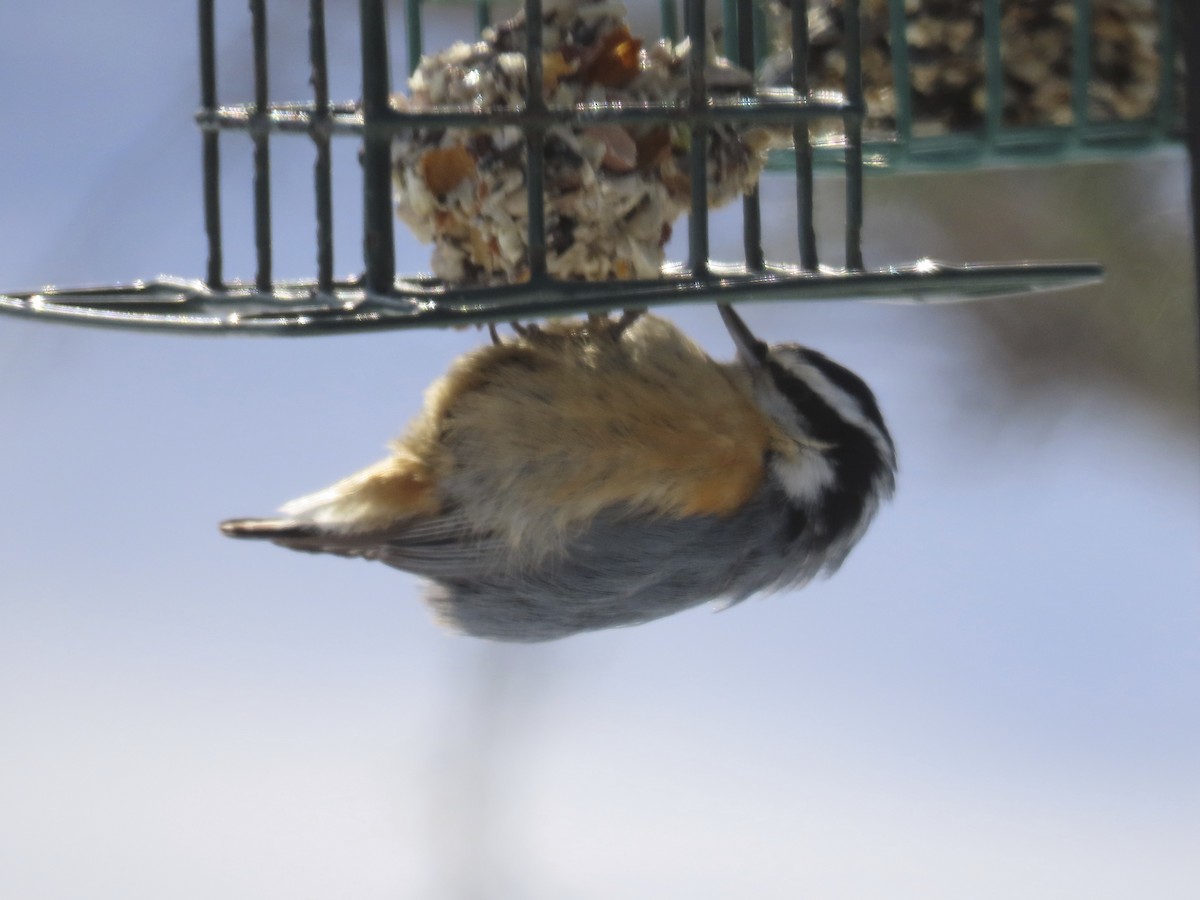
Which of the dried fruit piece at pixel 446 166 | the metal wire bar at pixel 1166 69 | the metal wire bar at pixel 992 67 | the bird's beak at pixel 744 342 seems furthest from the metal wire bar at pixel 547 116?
the metal wire bar at pixel 1166 69

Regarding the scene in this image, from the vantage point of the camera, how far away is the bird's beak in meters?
3.10

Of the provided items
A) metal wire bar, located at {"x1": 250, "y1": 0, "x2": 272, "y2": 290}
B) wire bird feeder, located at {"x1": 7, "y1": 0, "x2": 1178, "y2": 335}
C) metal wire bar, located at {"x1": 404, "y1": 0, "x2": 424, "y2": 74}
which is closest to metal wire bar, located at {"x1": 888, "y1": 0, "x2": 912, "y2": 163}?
wire bird feeder, located at {"x1": 7, "y1": 0, "x2": 1178, "y2": 335}

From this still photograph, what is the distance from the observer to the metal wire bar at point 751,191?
2833 millimetres

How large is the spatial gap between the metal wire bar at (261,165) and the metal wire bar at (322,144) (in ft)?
0.45

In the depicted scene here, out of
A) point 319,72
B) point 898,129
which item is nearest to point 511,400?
point 319,72

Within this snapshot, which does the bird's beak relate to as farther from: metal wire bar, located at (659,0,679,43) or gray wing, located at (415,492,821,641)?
metal wire bar, located at (659,0,679,43)

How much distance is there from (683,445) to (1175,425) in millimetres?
2871

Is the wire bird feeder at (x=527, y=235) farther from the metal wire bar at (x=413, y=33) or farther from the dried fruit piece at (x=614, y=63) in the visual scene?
the metal wire bar at (x=413, y=33)

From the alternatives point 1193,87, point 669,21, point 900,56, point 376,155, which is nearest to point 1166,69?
point 1193,87

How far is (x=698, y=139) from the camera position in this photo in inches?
98.1

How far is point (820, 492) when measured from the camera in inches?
119

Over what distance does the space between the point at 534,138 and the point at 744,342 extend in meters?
0.89

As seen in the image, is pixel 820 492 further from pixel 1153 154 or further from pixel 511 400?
pixel 1153 154

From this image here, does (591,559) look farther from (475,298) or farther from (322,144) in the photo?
(322,144)
